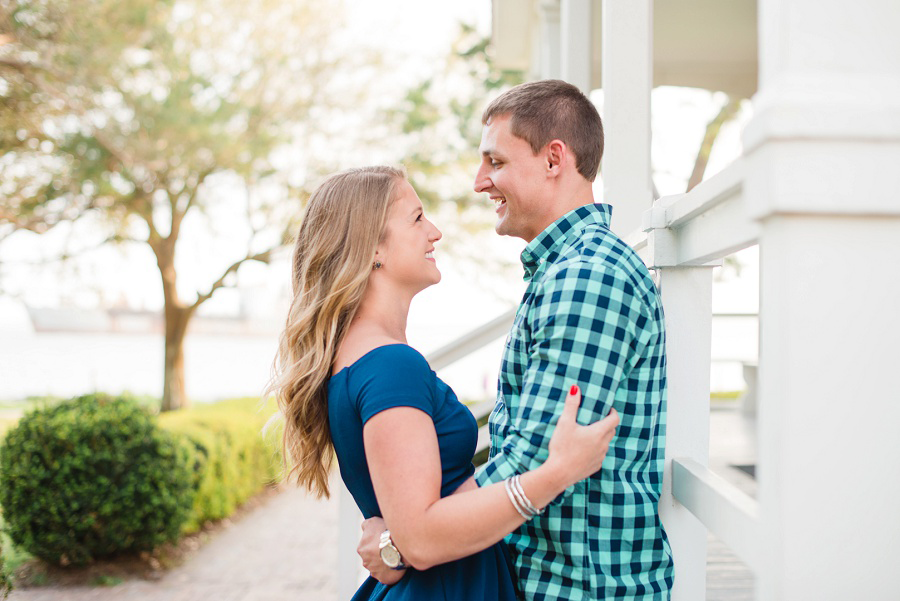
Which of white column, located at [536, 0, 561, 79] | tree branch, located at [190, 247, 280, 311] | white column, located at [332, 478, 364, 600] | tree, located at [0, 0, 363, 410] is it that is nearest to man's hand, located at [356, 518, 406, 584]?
white column, located at [332, 478, 364, 600]

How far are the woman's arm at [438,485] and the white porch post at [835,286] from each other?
1.82 ft

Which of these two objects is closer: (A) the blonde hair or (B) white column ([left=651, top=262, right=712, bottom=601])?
(B) white column ([left=651, top=262, right=712, bottom=601])

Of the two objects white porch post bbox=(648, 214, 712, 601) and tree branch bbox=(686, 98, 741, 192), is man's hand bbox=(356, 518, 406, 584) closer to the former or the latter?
white porch post bbox=(648, 214, 712, 601)

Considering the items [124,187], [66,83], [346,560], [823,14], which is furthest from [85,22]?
[823,14]

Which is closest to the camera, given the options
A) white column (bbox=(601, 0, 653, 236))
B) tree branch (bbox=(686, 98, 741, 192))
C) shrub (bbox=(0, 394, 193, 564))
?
white column (bbox=(601, 0, 653, 236))

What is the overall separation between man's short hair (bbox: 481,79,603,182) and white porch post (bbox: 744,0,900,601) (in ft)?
3.11

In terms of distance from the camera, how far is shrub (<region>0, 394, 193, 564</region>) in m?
5.97

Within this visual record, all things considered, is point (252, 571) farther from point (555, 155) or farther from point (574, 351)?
point (574, 351)

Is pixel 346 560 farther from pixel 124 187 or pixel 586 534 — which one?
pixel 124 187

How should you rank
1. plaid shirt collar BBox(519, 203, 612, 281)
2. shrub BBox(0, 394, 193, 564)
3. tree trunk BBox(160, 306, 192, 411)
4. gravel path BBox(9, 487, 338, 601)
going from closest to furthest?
plaid shirt collar BBox(519, 203, 612, 281), shrub BBox(0, 394, 193, 564), gravel path BBox(9, 487, 338, 601), tree trunk BBox(160, 306, 192, 411)

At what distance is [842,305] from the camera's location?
897 millimetres

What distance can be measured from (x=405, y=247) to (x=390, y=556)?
0.72 metres

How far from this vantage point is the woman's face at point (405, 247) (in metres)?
1.98

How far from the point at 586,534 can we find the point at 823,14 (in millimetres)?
1029
